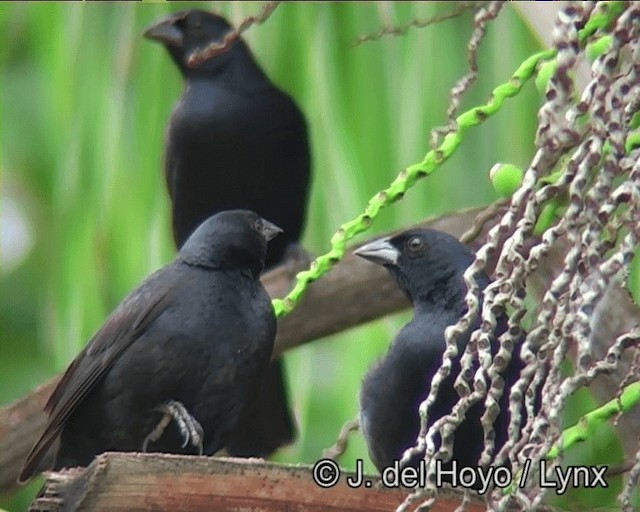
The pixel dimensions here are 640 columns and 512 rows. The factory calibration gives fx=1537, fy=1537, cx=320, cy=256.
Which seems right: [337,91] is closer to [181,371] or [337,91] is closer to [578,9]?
[181,371]

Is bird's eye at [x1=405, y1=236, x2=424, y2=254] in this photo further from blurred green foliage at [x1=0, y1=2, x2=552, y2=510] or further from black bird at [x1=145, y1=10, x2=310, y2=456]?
black bird at [x1=145, y1=10, x2=310, y2=456]

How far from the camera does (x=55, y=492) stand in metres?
1.71

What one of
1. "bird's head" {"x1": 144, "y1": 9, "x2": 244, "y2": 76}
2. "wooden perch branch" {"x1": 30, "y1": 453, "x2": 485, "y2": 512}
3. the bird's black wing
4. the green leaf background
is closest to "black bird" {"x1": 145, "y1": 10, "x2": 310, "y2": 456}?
"bird's head" {"x1": 144, "y1": 9, "x2": 244, "y2": 76}

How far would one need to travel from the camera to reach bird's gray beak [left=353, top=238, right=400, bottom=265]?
2.87m

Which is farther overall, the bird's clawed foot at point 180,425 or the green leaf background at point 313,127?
the green leaf background at point 313,127

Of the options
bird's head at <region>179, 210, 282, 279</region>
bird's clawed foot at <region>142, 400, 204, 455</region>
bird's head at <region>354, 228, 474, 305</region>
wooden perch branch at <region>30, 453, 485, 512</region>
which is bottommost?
bird's clawed foot at <region>142, 400, 204, 455</region>

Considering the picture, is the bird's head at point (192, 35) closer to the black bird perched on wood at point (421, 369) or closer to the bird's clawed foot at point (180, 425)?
the black bird perched on wood at point (421, 369)

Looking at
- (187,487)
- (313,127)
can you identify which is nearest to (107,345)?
(187,487)

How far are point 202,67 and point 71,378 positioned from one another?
2223 mm

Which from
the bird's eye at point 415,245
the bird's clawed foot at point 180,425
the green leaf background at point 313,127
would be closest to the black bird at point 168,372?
the bird's clawed foot at point 180,425

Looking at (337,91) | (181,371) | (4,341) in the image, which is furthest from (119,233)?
(4,341)

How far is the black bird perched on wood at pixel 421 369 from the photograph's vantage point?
2.48m

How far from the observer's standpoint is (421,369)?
2545mm

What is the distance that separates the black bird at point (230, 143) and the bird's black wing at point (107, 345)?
72.6 inches
